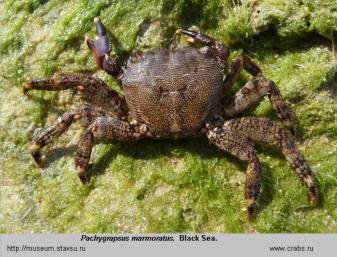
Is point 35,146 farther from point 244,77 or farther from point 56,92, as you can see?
point 244,77

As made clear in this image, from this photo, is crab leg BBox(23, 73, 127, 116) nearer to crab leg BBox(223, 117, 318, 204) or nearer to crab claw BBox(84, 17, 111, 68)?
crab claw BBox(84, 17, 111, 68)

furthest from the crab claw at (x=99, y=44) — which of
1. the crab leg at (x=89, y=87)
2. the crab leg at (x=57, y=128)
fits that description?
the crab leg at (x=57, y=128)

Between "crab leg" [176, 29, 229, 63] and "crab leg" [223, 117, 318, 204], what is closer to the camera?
"crab leg" [223, 117, 318, 204]

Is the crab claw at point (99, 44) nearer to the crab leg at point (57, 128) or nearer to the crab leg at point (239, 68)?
the crab leg at point (57, 128)

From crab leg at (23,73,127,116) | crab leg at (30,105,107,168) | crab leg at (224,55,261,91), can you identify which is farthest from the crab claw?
crab leg at (224,55,261,91)

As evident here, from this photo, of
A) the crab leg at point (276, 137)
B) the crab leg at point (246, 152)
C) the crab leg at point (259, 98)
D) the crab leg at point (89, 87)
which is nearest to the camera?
the crab leg at point (246, 152)

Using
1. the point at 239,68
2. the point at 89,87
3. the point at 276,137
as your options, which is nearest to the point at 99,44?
the point at 89,87

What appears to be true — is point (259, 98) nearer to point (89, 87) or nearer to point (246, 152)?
point (246, 152)
